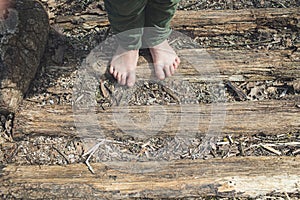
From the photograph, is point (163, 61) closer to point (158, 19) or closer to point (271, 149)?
point (158, 19)

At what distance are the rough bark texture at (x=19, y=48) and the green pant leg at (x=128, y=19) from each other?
1.33 feet

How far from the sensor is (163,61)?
2.13 m

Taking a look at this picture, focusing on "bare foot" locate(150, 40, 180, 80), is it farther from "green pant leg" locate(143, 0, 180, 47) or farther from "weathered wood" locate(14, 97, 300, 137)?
"weathered wood" locate(14, 97, 300, 137)

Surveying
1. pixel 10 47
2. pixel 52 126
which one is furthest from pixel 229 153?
pixel 10 47

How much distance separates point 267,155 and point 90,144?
30.3 inches

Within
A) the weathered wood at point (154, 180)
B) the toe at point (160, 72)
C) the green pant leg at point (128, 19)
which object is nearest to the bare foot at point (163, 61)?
the toe at point (160, 72)

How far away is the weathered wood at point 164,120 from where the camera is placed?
1988 millimetres

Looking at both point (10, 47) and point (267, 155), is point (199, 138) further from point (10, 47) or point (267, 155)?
point (10, 47)

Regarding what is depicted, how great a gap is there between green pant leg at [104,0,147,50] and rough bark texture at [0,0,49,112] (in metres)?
0.41

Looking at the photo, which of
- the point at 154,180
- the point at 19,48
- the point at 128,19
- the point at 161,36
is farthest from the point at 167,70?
the point at 19,48

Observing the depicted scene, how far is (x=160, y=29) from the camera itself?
2.01 m

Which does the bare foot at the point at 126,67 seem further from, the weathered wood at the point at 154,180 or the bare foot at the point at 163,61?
the weathered wood at the point at 154,180

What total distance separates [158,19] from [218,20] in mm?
509

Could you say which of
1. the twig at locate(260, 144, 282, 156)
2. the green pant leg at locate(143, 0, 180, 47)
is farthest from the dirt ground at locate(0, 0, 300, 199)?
the green pant leg at locate(143, 0, 180, 47)
